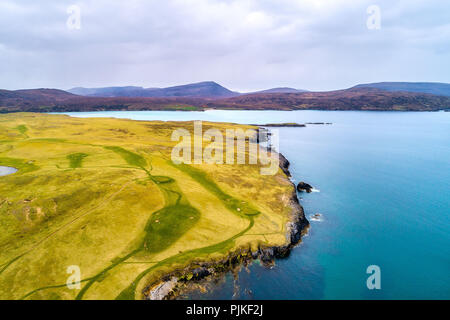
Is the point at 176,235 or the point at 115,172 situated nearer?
the point at 176,235

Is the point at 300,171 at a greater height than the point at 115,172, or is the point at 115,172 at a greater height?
the point at 115,172

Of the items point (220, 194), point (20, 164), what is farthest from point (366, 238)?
point (20, 164)

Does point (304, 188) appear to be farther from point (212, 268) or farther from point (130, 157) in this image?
point (130, 157)

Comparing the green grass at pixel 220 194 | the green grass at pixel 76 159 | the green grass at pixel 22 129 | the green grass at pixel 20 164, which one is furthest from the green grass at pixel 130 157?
the green grass at pixel 22 129

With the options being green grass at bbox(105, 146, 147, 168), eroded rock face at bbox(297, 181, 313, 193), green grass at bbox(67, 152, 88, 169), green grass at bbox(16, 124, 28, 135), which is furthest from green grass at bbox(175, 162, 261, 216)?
green grass at bbox(16, 124, 28, 135)
